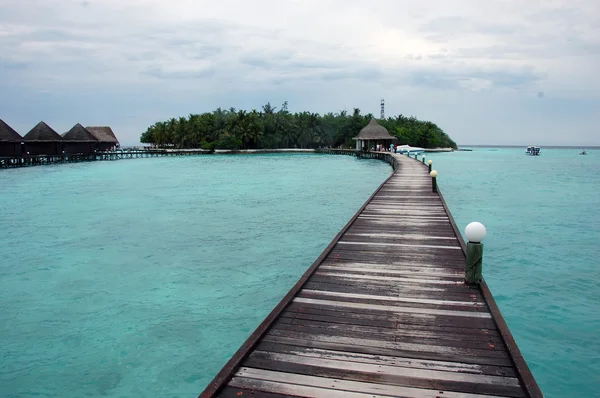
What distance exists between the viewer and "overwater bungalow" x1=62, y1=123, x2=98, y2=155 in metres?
53.7

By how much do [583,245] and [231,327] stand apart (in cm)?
1111

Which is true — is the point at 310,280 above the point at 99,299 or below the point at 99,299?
above

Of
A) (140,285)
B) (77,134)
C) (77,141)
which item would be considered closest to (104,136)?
(77,134)

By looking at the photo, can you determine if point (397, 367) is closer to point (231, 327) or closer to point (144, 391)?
point (144, 391)

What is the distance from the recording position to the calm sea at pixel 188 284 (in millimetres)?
6004

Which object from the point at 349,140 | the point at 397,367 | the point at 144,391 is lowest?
the point at 144,391

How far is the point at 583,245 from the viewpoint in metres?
12.7

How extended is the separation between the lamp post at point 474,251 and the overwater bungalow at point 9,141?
155 feet

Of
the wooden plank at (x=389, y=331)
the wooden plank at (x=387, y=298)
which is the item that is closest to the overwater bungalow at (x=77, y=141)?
the wooden plank at (x=387, y=298)

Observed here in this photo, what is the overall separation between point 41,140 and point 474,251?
5323 cm

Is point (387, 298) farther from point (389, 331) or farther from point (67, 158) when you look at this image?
point (67, 158)

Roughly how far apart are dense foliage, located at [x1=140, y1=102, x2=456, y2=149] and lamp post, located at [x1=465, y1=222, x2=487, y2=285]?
68596mm

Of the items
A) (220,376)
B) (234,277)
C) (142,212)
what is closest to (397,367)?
(220,376)

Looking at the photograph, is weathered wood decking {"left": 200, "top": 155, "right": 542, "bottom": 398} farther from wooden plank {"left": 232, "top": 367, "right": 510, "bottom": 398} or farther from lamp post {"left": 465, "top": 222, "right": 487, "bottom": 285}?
lamp post {"left": 465, "top": 222, "right": 487, "bottom": 285}
